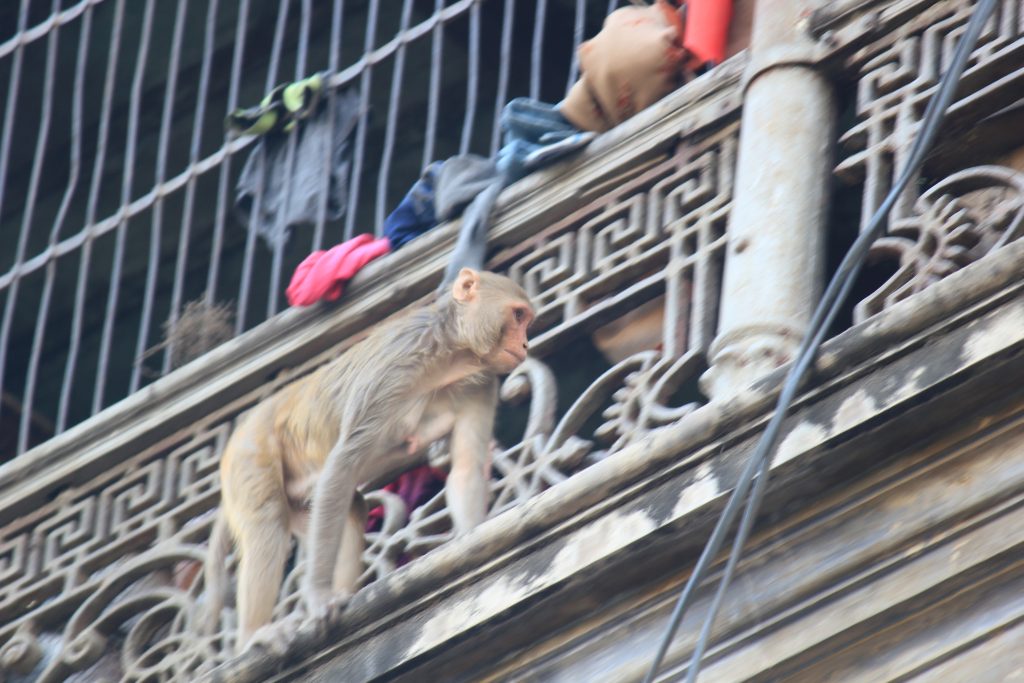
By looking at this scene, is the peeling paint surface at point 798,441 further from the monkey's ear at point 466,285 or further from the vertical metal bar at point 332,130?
the vertical metal bar at point 332,130

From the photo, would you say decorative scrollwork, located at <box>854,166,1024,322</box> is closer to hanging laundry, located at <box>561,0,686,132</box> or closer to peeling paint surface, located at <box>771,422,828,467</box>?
peeling paint surface, located at <box>771,422,828,467</box>

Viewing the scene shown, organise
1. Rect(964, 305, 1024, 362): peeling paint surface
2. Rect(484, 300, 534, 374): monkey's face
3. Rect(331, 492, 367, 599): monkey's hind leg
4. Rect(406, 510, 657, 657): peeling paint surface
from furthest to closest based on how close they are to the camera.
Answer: Rect(484, 300, 534, 374): monkey's face, Rect(331, 492, 367, 599): monkey's hind leg, Rect(406, 510, 657, 657): peeling paint surface, Rect(964, 305, 1024, 362): peeling paint surface

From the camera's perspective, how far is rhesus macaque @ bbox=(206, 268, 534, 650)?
27.1 feet

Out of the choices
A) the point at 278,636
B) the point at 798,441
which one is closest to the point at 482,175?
the point at 278,636

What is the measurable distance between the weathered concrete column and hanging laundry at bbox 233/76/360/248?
7.48 feet

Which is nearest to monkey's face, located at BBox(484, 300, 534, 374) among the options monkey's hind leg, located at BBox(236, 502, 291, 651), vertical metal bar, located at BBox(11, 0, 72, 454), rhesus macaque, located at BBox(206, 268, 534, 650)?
rhesus macaque, located at BBox(206, 268, 534, 650)

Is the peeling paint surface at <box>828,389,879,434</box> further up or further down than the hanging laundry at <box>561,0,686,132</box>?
further down

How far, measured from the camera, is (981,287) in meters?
6.77

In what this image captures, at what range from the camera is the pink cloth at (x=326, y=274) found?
9.03 metres

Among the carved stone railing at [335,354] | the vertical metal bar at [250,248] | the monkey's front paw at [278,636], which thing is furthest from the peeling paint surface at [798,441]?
the vertical metal bar at [250,248]

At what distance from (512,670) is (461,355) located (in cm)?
146

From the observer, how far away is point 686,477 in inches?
277

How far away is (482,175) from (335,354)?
2.44 feet

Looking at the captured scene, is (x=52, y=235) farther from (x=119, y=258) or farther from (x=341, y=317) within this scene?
(x=341, y=317)
